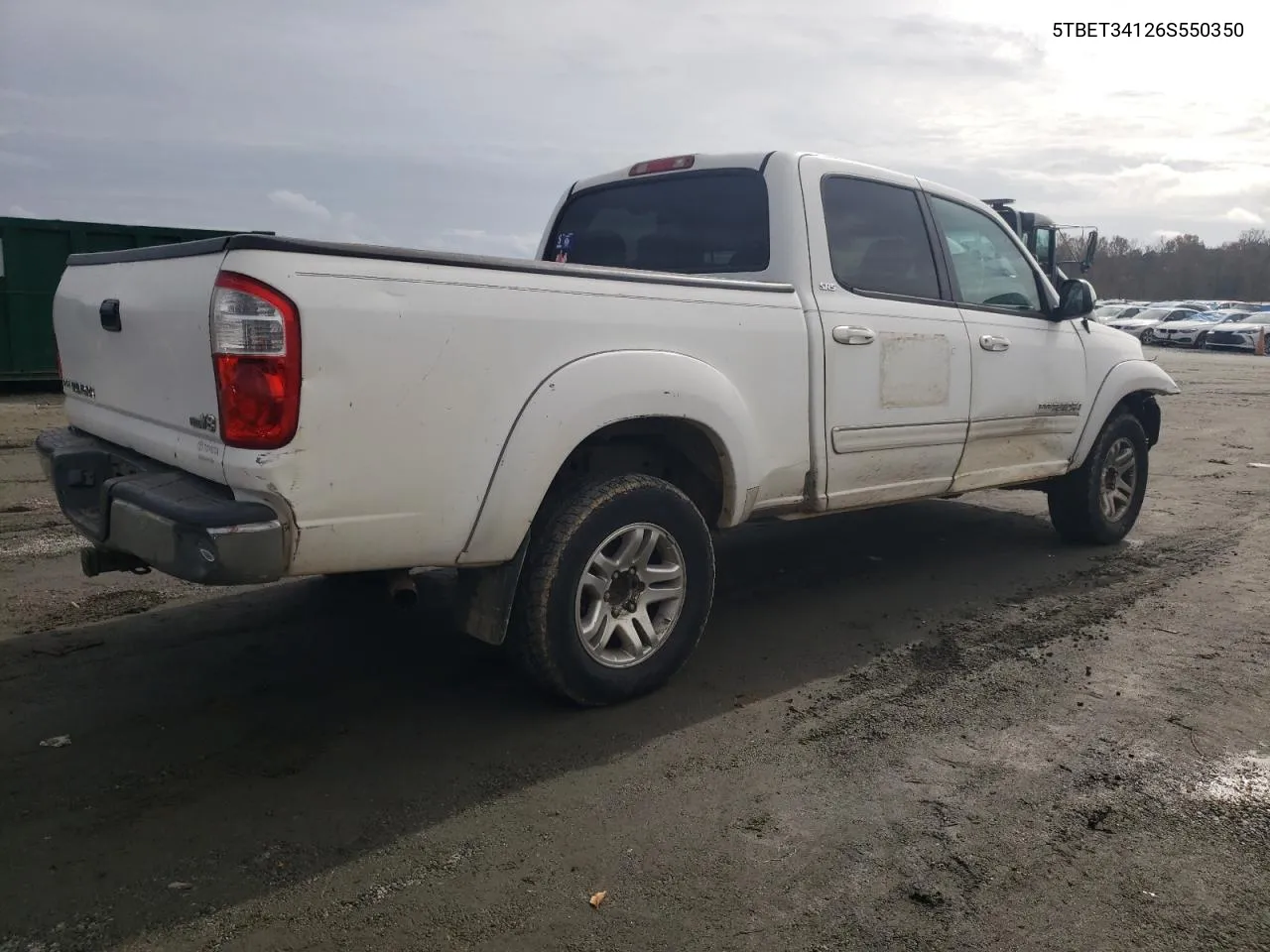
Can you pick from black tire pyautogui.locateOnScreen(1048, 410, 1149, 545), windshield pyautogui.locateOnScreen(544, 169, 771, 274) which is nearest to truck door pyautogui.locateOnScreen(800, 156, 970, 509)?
windshield pyautogui.locateOnScreen(544, 169, 771, 274)

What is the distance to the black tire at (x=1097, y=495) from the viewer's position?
613 centimetres

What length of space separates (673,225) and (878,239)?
0.94 m

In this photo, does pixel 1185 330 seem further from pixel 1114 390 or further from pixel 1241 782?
pixel 1241 782

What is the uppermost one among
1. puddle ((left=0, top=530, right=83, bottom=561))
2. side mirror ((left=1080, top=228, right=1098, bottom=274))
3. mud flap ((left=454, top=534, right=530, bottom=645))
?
side mirror ((left=1080, top=228, right=1098, bottom=274))

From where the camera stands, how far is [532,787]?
3.17 metres

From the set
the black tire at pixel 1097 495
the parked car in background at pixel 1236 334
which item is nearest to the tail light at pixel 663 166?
the black tire at pixel 1097 495

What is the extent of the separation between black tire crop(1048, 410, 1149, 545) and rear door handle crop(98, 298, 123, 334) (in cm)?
507

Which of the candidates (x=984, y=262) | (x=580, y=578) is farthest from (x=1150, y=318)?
(x=580, y=578)

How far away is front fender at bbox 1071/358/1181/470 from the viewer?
5.95 meters

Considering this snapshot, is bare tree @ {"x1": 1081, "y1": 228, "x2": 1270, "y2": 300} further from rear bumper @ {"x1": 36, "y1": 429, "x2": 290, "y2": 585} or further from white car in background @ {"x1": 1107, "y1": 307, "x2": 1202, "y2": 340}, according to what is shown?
rear bumper @ {"x1": 36, "y1": 429, "x2": 290, "y2": 585}

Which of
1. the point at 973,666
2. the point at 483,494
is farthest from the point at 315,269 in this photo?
the point at 973,666

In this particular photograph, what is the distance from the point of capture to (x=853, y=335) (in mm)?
4383

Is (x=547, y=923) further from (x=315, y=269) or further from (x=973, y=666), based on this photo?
(x=973, y=666)

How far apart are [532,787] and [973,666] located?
80.0 inches
